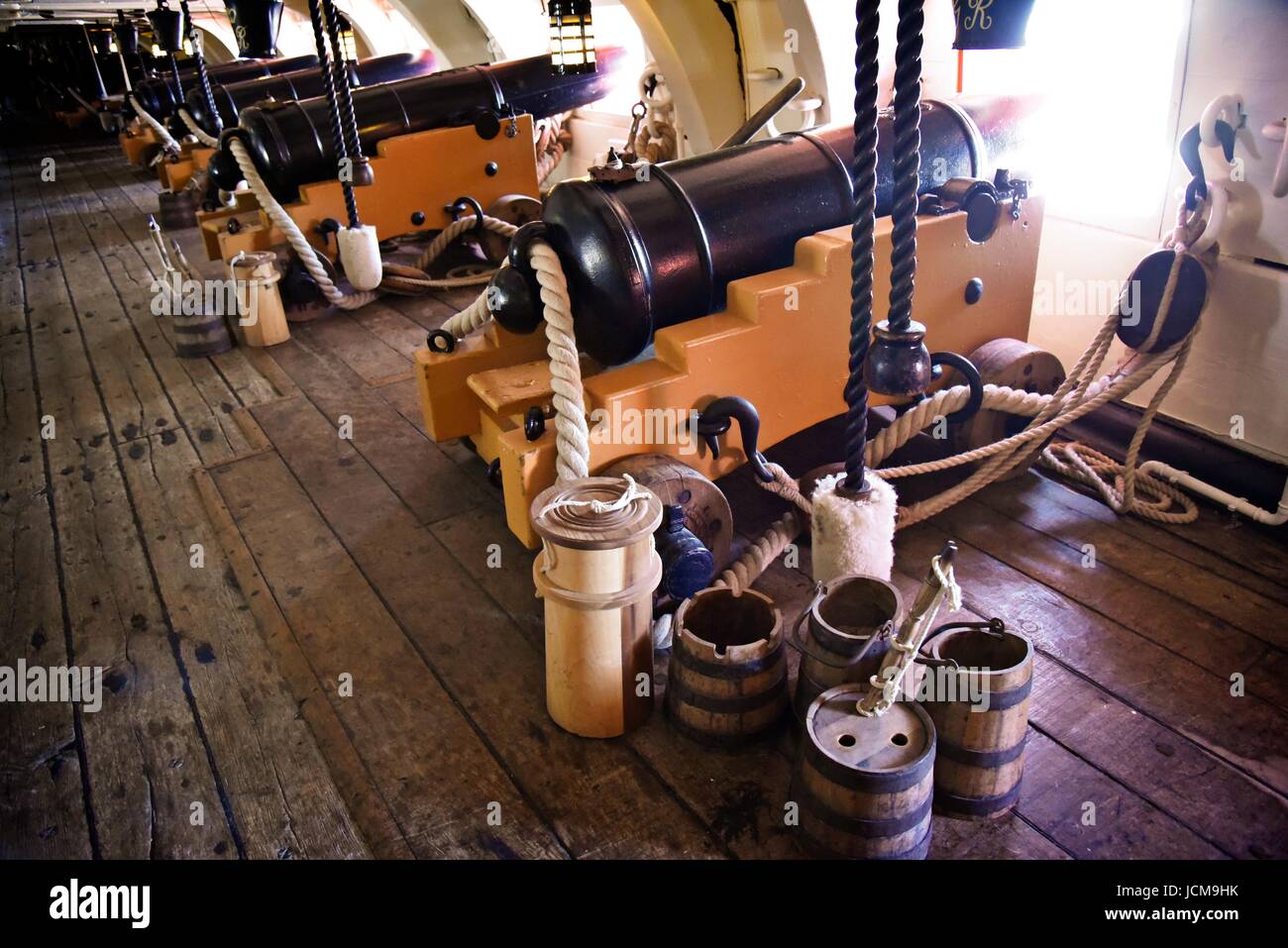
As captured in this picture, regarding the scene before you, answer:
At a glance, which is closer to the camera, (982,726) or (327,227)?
(982,726)

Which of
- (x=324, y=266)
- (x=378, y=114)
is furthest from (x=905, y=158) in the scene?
(x=378, y=114)

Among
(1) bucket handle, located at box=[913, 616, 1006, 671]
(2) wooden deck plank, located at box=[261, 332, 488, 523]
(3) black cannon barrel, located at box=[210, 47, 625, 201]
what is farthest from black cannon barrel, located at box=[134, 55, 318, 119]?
(1) bucket handle, located at box=[913, 616, 1006, 671]

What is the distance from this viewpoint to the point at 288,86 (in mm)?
5695

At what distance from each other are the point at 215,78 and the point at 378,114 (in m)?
4.54

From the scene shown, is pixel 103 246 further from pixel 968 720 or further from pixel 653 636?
pixel 968 720

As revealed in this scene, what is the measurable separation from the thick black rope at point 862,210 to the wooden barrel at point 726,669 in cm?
34

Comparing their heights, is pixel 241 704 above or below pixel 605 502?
below

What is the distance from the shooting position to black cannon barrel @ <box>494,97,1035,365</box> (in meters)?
2.03

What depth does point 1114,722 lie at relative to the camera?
1.67 metres

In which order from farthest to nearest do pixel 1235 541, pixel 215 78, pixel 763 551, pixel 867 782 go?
pixel 215 78 < pixel 1235 541 < pixel 763 551 < pixel 867 782

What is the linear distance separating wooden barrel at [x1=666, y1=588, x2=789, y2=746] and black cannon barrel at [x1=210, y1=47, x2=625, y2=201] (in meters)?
3.35

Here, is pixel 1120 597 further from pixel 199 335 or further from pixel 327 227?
pixel 327 227

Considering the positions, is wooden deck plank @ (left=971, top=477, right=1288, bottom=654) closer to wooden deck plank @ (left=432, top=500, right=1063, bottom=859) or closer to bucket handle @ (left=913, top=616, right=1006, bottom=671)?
bucket handle @ (left=913, top=616, right=1006, bottom=671)

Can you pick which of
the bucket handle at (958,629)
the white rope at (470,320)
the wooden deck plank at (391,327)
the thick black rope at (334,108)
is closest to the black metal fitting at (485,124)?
the thick black rope at (334,108)
